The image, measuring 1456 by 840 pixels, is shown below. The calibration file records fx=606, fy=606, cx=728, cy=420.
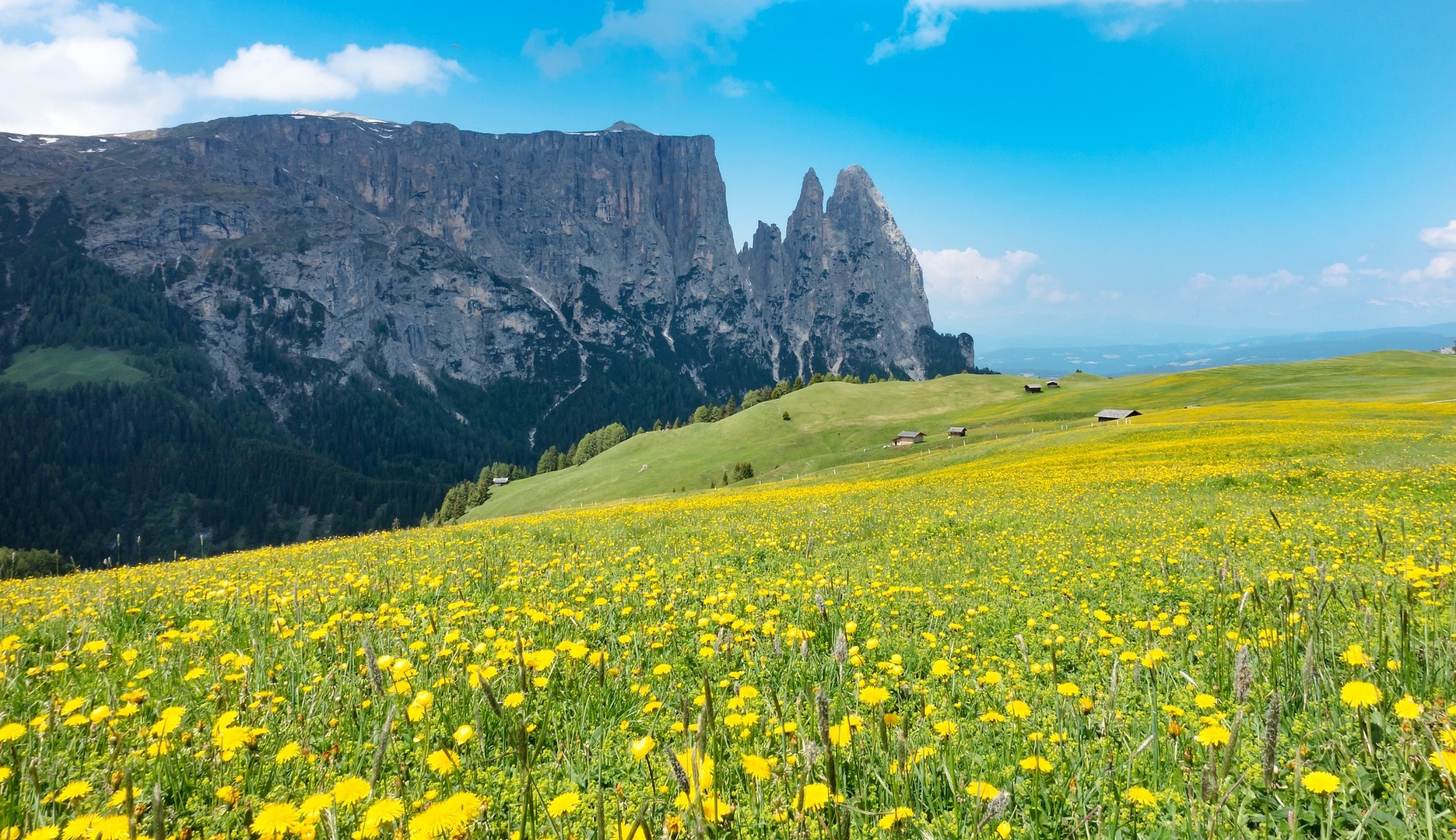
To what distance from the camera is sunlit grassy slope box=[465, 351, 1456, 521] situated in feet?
273

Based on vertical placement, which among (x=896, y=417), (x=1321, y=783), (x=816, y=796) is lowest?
(x=896, y=417)

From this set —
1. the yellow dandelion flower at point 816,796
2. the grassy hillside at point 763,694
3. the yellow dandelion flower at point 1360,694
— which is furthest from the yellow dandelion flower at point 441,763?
the yellow dandelion flower at point 1360,694

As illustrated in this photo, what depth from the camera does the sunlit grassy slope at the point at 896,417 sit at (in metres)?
83.2

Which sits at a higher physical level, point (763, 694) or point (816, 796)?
point (816, 796)

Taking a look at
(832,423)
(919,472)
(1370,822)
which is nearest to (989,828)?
(1370,822)

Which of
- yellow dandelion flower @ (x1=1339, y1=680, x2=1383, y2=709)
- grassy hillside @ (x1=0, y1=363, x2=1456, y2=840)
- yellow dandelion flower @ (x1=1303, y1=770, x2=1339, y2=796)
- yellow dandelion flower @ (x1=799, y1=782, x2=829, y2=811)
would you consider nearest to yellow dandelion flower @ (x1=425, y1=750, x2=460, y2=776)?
grassy hillside @ (x1=0, y1=363, x2=1456, y2=840)

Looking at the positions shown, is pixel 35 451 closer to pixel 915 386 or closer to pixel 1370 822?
pixel 915 386

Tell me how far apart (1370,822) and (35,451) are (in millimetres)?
301682

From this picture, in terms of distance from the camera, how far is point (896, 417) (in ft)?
370

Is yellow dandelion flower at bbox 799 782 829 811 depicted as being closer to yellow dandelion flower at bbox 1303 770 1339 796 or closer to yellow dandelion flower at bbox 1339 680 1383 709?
yellow dandelion flower at bbox 1303 770 1339 796

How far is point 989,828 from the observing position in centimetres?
329

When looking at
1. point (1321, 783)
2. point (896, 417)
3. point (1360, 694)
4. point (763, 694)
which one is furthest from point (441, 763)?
point (896, 417)

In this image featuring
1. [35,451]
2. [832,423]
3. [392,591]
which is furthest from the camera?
[35,451]

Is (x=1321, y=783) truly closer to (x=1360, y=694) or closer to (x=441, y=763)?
(x=1360, y=694)
